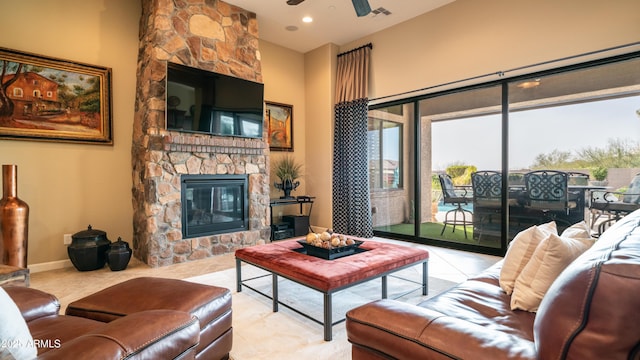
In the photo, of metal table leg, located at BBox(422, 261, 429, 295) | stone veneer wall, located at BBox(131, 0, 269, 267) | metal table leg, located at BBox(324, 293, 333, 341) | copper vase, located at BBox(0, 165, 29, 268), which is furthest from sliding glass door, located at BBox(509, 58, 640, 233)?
copper vase, located at BBox(0, 165, 29, 268)

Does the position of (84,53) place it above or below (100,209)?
above

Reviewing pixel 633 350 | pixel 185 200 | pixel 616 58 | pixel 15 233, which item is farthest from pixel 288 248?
pixel 616 58

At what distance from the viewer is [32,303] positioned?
148cm

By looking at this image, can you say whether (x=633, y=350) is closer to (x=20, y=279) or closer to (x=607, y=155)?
(x=20, y=279)

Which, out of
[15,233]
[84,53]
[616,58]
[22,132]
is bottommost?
[15,233]

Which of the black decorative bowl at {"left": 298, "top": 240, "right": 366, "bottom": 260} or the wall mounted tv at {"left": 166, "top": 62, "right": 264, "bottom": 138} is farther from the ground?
the wall mounted tv at {"left": 166, "top": 62, "right": 264, "bottom": 138}

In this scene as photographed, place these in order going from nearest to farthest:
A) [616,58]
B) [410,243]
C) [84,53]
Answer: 1. [616,58]
2. [84,53]
3. [410,243]

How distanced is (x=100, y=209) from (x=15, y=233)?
0.92 m

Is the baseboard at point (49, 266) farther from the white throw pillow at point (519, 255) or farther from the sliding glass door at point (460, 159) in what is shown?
the sliding glass door at point (460, 159)

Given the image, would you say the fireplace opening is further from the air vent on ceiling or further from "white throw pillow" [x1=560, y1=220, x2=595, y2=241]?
"white throw pillow" [x1=560, y1=220, x2=595, y2=241]

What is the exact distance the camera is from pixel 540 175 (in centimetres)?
394

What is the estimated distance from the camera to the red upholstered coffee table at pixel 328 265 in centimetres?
207

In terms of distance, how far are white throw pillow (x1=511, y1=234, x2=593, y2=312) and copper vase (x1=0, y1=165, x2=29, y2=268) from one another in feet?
13.6

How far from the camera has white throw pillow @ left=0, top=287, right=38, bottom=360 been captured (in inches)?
32.2
